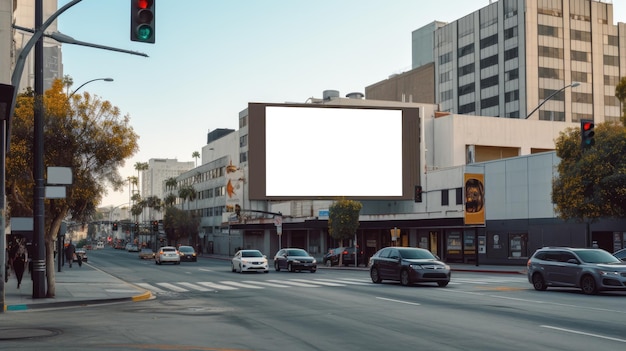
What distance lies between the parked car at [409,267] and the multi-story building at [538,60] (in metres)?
81.1

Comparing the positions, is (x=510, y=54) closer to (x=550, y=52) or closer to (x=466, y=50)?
(x=550, y=52)

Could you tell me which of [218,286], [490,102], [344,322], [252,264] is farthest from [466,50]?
[344,322]

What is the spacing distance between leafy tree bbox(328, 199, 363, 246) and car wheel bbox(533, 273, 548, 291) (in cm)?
3198

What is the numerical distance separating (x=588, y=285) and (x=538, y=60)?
89660 millimetres

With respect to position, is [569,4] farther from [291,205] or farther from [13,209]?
[13,209]

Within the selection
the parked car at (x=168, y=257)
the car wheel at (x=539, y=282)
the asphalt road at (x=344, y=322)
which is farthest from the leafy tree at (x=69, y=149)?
the parked car at (x=168, y=257)

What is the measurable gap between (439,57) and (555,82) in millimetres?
22209

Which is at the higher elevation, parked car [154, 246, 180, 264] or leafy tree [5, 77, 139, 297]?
leafy tree [5, 77, 139, 297]

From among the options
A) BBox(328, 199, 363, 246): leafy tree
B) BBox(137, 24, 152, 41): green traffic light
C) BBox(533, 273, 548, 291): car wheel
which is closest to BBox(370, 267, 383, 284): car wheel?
BBox(533, 273, 548, 291): car wheel

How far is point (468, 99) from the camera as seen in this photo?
389 ft

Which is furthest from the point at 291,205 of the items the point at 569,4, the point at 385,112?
the point at 569,4

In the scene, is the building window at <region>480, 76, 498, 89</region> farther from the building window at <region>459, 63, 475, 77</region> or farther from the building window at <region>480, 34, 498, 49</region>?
the building window at <region>480, 34, 498, 49</region>

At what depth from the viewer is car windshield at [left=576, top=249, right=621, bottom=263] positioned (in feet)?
80.2

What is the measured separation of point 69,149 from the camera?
2331cm
